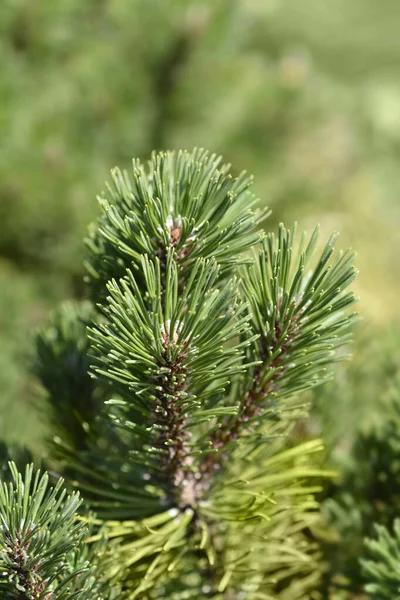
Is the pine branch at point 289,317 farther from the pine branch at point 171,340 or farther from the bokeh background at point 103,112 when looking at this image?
the bokeh background at point 103,112

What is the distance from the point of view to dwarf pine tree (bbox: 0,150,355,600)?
0.30 meters

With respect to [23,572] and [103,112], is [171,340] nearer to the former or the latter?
[23,572]

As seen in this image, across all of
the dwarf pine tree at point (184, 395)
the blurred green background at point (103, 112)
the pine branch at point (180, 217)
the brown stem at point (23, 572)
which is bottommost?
the brown stem at point (23, 572)

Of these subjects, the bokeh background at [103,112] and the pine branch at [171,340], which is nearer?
the pine branch at [171,340]

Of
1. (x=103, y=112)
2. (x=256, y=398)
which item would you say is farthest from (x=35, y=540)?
(x=103, y=112)

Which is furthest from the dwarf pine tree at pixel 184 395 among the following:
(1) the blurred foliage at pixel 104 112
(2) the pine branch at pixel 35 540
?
(1) the blurred foliage at pixel 104 112

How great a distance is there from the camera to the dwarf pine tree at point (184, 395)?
0.99 ft

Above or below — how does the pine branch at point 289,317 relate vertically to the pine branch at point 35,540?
above

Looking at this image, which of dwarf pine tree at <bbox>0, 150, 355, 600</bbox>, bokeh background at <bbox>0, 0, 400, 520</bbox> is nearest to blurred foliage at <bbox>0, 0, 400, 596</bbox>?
bokeh background at <bbox>0, 0, 400, 520</bbox>

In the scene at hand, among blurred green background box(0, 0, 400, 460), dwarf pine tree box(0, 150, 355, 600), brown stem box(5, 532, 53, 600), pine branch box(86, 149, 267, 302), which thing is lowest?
brown stem box(5, 532, 53, 600)

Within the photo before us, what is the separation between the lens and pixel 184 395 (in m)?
0.32

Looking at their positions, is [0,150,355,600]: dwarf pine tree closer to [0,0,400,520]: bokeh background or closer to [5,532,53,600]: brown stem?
[5,532,53,600]: brown stem

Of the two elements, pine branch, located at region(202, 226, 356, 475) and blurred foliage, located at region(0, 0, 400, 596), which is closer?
pine branch, located at region(202, 226, 356, 475)

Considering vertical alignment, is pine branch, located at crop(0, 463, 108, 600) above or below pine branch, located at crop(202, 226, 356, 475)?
below
